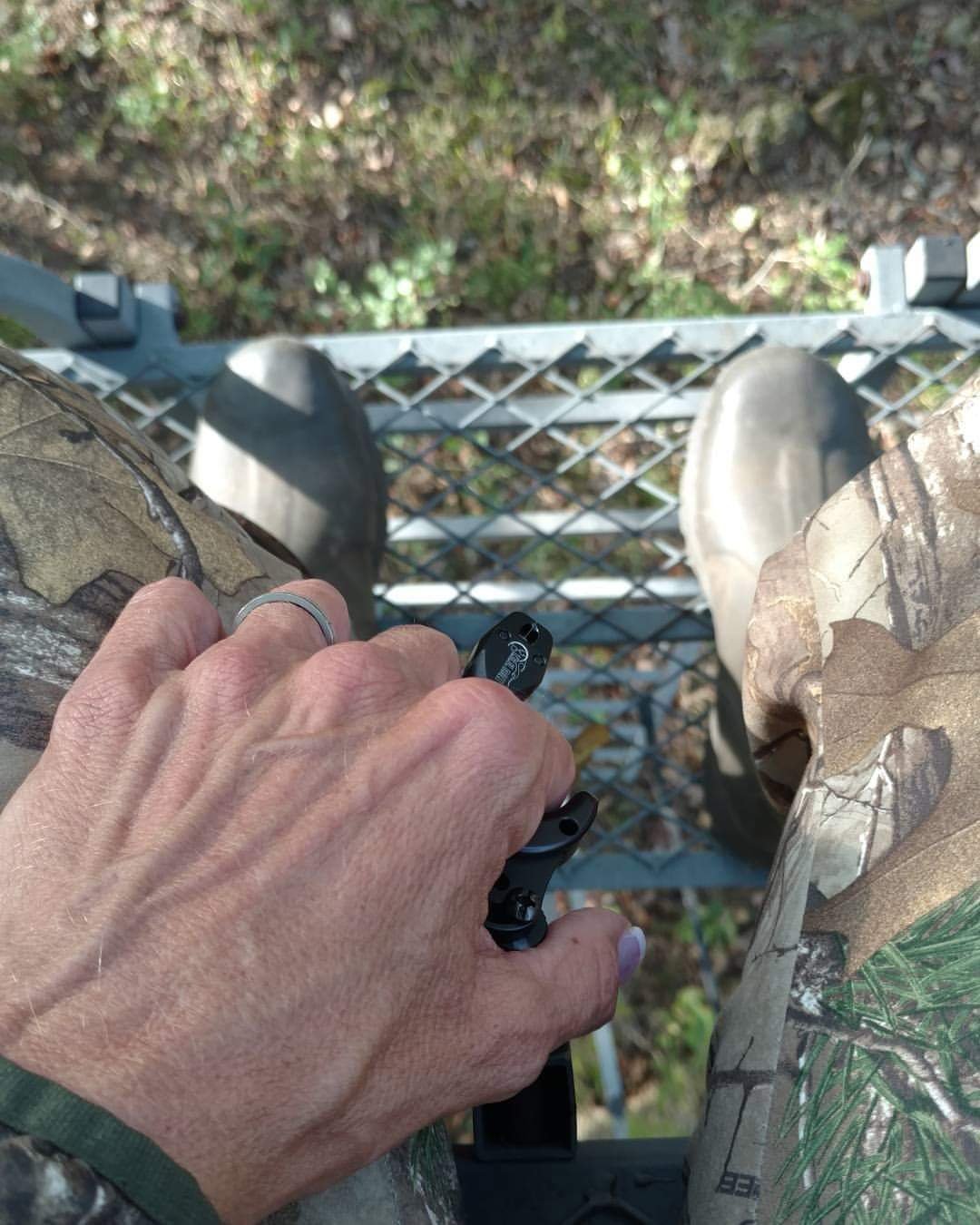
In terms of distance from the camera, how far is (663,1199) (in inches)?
27.7

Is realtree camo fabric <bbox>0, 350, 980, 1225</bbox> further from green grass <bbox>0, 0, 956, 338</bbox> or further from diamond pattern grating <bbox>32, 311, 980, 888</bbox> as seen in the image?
green grass <bbox>0, 0, 956, 338</bbox>

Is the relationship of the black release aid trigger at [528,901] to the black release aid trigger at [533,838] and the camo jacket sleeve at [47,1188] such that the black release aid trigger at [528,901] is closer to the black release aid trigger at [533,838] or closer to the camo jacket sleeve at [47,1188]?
the black release aid trigger at [533,838]

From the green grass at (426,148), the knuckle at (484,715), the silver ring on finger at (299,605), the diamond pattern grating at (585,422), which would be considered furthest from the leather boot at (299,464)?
the green grass at (426,148)

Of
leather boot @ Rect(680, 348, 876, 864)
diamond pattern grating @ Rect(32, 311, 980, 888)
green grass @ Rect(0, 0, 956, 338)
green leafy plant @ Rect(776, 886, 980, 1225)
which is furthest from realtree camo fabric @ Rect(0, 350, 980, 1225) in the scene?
green grass @ Rect(0, 0, 956, 338)

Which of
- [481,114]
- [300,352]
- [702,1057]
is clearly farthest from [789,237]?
[702,1057]

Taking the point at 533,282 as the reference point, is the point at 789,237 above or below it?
above

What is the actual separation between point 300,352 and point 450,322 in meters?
0.93

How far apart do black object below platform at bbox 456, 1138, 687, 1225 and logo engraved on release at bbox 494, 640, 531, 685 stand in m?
0.32

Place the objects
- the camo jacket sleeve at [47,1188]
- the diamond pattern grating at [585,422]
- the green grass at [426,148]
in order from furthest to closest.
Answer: the green grass at [426,148], the diamond pattern grating at [585,422], the camo jacket sleeve at [47,1188]

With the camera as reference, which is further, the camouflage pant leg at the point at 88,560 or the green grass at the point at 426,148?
the green grass at the point at 426,148

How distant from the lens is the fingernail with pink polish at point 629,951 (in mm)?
588

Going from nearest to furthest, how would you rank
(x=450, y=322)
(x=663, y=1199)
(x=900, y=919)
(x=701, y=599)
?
(x=900, y=919) → (x=663, y=1199) → (x=701, y=599) → (x=450, y=322)

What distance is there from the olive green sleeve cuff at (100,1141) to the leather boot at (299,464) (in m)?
0.82

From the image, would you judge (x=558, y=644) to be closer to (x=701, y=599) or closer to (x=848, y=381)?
(x=701, y=599)
